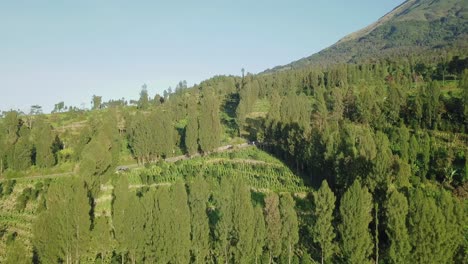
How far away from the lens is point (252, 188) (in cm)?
5075

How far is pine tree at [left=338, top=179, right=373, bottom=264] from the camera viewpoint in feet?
101

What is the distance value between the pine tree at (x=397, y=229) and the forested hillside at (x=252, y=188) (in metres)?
0.11

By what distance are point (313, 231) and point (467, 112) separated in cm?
3975

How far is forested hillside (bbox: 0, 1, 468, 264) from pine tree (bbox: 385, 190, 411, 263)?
0.35ft

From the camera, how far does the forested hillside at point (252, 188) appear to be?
3027cm

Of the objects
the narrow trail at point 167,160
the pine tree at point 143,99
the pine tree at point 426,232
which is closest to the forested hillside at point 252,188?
the pine tree at point 426,232

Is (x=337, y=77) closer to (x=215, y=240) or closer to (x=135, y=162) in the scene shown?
(x=135, y=162)

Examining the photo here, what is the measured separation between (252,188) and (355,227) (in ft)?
68.7

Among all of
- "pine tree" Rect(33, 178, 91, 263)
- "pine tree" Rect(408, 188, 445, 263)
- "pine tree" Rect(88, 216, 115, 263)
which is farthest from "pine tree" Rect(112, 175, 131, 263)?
"pine tree" Rect(408, 188, 445, 263)

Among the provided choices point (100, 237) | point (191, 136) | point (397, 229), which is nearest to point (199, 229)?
point (100, 237)

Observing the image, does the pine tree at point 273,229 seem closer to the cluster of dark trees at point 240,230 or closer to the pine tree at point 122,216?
the cluster of dark trees at point 240,230

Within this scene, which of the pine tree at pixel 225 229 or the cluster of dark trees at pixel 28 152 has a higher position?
the cluster of dark trees at pixel 28 152

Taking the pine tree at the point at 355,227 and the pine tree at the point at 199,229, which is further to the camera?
the pine tree at the point at 199,229

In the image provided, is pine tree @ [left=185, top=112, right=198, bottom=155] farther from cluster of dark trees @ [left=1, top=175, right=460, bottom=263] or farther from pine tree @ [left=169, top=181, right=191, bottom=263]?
pine tree @ [left=169, top=181, right=191, bottom=263]
